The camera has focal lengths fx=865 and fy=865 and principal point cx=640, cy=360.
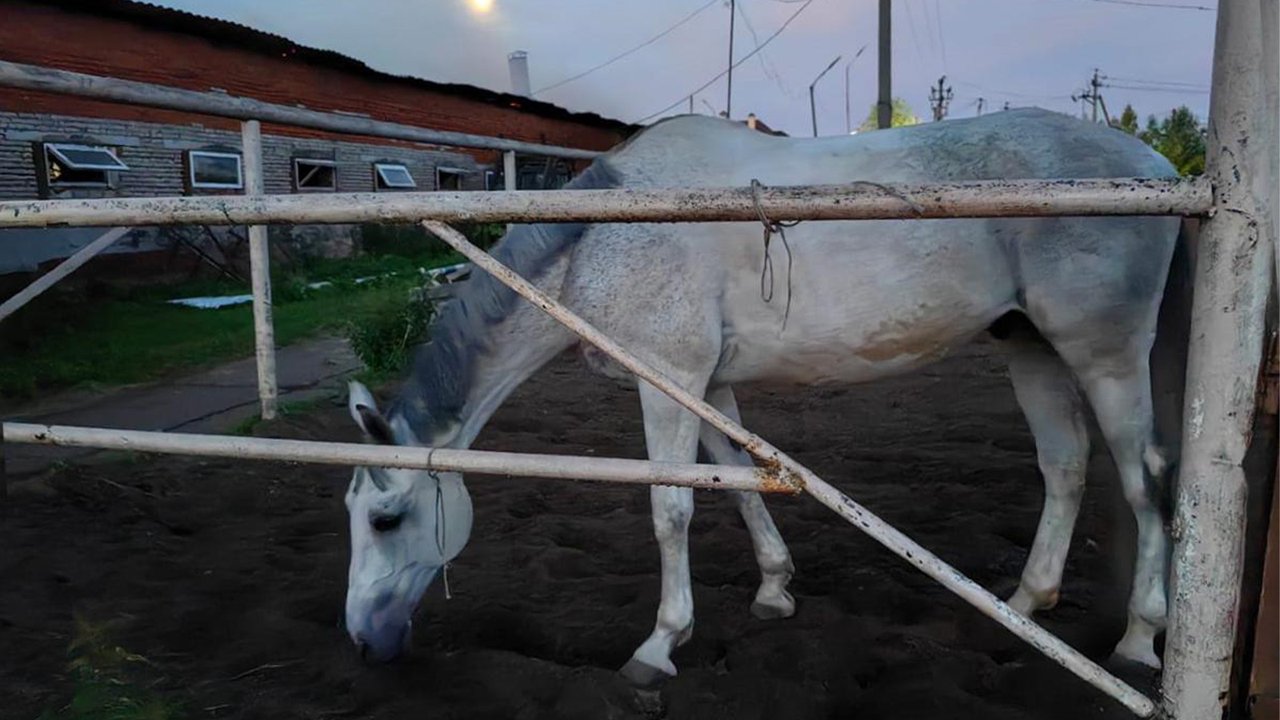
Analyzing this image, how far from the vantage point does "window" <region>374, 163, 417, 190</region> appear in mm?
15656

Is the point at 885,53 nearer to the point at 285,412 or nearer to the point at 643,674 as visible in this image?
the point at 285,412

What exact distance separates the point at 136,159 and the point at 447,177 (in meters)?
7.09

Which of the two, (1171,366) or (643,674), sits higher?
(1171,366)

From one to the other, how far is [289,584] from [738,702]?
5.48 feet

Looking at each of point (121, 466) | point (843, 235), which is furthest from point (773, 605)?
point (121, 466)

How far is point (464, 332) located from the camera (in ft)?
8.52

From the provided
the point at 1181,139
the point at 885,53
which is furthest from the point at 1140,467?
the point at 1181,139

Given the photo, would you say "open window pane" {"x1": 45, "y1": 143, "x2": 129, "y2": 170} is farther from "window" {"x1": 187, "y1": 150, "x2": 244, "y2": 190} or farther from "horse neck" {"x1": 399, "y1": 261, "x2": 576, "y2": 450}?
"horse neck" {"x1": 399, "y1": 261, "x2": 576, "y2": 450}

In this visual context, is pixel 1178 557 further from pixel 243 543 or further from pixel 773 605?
pixel 243 543

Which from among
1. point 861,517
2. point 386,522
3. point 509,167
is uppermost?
point 509,167

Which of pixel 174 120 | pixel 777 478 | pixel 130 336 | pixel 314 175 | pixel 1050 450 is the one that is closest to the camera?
pixel 777 478

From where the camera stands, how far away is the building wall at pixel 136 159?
9375 millimetres

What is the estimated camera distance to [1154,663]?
2.48m

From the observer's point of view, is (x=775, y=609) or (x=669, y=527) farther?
(x=775, y=609)
